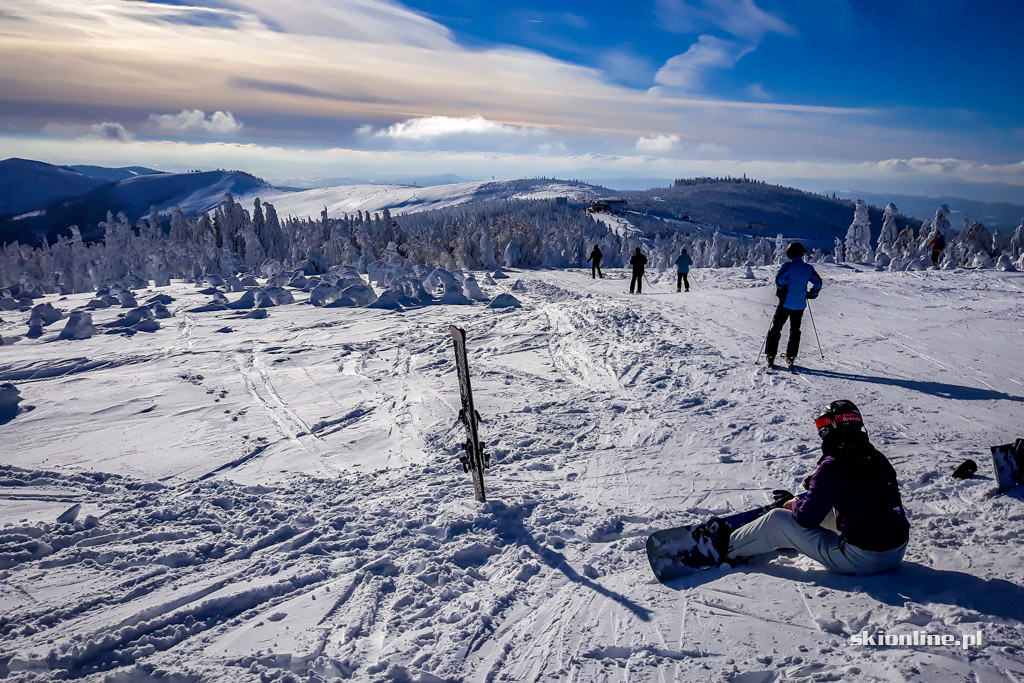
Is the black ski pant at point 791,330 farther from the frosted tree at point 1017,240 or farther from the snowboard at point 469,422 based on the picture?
the frosted tree at point 1017,240

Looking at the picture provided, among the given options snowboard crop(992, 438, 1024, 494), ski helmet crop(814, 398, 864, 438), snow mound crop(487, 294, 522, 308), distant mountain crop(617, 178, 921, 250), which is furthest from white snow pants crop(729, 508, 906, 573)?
distant mountain crop(617, 178, 921, 250)

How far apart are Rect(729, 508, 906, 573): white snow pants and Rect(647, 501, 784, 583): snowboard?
5.4 inches

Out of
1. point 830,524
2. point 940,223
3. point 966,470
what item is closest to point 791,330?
point 966,470

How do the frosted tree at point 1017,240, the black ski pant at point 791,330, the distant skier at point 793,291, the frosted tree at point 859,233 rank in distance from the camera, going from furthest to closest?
the frosted tree at point 859,233 < the frosted tree at point 1017,240 < the black ski pant at point 791,330 < the distant skier at point 793,291

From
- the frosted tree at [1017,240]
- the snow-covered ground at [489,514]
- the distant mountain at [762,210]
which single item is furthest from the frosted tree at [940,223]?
the distant mountain at [762,210]

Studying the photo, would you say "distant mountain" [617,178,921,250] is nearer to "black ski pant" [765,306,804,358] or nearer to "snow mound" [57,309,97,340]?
"black ski pant" [765,306,804,358]

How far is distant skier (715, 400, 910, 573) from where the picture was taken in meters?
3.55

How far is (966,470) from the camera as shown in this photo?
204 inches

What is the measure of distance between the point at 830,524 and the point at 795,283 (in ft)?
19.2

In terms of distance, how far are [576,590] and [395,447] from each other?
3.81 metres

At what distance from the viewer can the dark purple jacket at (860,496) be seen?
3.54m

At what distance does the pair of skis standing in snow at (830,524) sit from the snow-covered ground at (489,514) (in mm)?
183

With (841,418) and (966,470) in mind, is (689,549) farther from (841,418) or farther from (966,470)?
(966,470)

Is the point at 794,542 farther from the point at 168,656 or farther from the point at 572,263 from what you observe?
the point at 572,263
